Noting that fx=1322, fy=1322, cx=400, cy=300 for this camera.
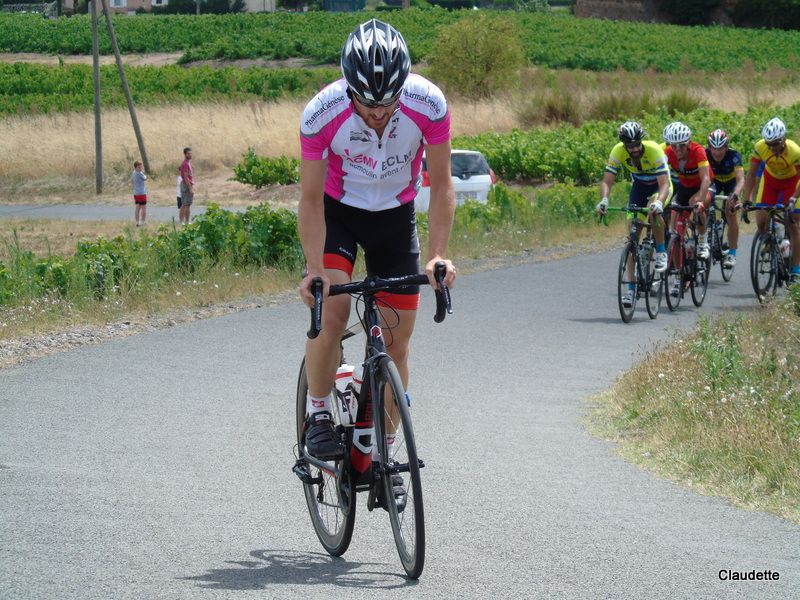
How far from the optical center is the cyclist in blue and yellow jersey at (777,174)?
15.4 m

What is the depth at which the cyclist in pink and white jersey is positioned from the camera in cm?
526

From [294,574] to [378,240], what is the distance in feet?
4.84

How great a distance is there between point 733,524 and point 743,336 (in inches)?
205

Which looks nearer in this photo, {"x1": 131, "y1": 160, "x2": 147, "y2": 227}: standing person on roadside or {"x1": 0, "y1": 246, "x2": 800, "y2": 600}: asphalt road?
{"x1": 0, "y1": 246, "x2": 800, "y2": 600}: asphalt road

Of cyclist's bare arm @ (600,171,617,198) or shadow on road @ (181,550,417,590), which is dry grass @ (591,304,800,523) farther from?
cyclist's bare arm @ (600,171,617,198)

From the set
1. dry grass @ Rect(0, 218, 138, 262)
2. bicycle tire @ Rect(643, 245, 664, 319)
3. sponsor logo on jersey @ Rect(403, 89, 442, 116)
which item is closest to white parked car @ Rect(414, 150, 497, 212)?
dry grass @ Rect(0, 218, 138, 262)

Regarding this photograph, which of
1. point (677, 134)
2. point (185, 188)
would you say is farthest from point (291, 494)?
point (185, 188)

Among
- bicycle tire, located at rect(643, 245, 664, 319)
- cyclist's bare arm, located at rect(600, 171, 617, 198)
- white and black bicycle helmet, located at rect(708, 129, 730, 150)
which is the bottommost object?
bicycle tire, located at rect(643, 245, 664, 319)

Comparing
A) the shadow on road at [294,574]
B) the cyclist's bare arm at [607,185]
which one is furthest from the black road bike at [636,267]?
the shadow on road at [294,574]

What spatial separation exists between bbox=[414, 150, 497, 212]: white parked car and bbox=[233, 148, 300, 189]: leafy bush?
10.6 m

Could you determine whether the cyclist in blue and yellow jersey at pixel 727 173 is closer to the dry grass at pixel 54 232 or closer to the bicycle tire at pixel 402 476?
the bicycle tire at pixel 402 476

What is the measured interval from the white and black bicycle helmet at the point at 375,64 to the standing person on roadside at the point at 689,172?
35.0ft

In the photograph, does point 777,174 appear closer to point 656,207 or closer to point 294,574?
point 656,207

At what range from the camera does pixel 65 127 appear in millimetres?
49188
